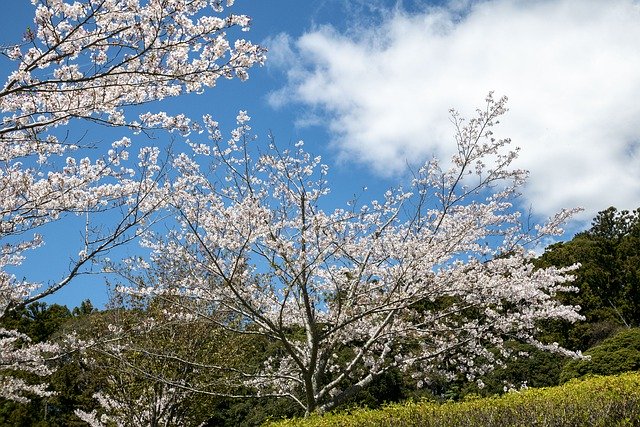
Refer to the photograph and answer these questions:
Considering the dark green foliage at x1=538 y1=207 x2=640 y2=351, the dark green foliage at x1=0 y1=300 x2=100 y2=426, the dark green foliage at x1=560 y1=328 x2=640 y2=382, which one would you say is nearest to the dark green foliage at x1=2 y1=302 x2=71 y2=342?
the dark green foliage at x1=0 y1=300 x2=100 y2=426

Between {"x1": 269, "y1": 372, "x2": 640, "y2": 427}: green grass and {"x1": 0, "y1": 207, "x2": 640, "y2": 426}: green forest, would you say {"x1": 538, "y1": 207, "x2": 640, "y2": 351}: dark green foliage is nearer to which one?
{"x1": 0, "y1": 207, "x2": 640, "y2": 426}: green forest

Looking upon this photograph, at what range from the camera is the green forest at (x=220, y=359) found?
10.8 metres

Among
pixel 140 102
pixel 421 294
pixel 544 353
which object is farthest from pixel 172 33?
pixel 544 353

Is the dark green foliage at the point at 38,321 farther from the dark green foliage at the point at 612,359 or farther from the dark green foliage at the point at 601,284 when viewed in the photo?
the dark green foliage at the point at 601,284

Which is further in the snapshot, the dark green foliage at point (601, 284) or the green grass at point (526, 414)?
the dark green foliage at point (601, 284)

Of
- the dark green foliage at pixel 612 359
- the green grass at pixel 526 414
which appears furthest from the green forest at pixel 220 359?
the green grass at pixel 526 414

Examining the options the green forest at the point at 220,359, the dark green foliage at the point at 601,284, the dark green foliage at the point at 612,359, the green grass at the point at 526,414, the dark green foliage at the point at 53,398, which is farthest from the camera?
the dark green foliage at the point at 601,284

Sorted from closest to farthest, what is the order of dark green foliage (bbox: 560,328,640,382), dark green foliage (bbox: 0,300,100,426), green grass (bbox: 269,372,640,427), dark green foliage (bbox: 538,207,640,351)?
green grass (bbox: 269,372,640,427) < dark green foliage (bbox: 560,328,640,382) < dark green foliage (bbox: 0,300,100,426) < dark green foliage (bbox: 538,207,640,351)

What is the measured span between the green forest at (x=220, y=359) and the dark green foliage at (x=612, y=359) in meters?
0.03

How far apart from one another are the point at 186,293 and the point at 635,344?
1333 cm

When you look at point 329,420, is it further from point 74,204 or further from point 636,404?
point 74,204

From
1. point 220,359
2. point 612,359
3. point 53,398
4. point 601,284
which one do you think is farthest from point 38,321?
point 601,284

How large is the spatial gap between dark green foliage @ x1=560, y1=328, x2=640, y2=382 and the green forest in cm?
3

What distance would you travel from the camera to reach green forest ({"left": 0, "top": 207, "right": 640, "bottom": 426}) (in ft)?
35.4
